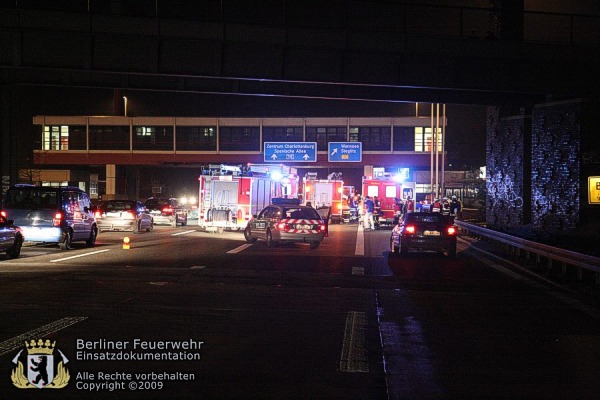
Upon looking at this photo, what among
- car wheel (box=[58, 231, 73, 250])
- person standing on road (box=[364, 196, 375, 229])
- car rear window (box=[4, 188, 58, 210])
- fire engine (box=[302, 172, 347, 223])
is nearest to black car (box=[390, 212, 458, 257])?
car wheel (box=[58, 231, 73, 250])

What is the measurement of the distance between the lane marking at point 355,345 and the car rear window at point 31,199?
1388 centimetres

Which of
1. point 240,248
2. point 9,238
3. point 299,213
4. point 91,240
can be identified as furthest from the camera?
point 299,213

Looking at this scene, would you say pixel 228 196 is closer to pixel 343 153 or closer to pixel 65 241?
pixel 65 241

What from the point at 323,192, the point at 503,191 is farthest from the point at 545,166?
the point at 323,192

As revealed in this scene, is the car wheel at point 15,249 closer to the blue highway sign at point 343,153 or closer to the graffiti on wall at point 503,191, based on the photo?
the graffiti on wall at point 503,191

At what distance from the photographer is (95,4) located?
2786cm

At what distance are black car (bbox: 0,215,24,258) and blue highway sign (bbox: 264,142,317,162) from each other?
147 feet

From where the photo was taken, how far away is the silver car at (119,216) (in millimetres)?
34438

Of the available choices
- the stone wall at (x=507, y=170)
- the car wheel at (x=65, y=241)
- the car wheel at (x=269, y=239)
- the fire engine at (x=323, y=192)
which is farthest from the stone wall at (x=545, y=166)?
the car wheel at (x=65, y=241)

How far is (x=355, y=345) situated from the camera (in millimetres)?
9578

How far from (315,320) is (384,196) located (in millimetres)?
35320

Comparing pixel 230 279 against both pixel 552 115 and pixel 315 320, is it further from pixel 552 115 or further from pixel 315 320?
pixel 552 115

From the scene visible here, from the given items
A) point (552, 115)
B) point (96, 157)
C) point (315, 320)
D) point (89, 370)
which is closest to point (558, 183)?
point (552, 115)

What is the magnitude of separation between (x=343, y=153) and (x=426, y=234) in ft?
141
